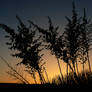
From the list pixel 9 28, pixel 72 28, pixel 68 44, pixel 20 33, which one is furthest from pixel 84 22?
pixel 9 28

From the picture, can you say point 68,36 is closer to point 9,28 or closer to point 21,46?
point 21,46

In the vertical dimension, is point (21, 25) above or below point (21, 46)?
above

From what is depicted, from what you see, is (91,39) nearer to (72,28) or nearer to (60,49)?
(72,28)

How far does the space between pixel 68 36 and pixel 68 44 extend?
1.07 metres

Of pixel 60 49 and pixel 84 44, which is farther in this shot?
pixel 84 44

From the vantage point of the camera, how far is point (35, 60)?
17641 mm

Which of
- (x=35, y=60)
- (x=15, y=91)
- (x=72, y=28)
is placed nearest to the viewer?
(x=15, y=91)

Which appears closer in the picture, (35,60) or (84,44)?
(35,60)

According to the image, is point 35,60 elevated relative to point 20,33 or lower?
lower

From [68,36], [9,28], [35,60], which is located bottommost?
[35,60]

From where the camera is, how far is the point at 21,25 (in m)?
19.0

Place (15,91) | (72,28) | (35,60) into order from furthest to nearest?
(72,28) < (35,60) < (15,91)

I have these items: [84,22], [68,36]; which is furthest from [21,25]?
[84,22]

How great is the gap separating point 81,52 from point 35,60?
20.9ft
